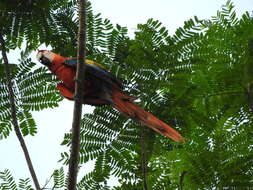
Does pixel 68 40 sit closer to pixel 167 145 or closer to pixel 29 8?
pixel 29 8

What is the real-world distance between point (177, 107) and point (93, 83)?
3.08ft

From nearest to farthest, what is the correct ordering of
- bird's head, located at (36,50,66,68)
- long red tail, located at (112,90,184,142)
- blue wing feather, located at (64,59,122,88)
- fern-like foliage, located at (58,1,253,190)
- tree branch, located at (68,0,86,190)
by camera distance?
tree branch, located at (68,0,86,190)
long red tail, located at (112,90,184,142)
fern-like foliage, located at (58,1,253,190)
blue wing feather, located at (64,59,122,88)
bird's head, located at (36,50,66,68)

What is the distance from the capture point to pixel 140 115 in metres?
3.60

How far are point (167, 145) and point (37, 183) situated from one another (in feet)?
5.31

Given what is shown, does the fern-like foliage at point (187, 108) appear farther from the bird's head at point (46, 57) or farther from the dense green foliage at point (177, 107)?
the bird's head at point (46, 57)

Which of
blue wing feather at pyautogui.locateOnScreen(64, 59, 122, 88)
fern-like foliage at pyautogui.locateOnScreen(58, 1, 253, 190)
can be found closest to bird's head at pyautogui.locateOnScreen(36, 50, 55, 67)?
blue wing feather at pyautogui.locateOnScreen(64, 59, 122, 88)

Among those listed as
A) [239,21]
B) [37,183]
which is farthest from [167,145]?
[37,183]

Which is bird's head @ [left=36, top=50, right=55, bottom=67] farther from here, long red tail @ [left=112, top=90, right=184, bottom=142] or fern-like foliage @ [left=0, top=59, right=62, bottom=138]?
long red tail @ [left=112, top=90, right=184, bottom=142]

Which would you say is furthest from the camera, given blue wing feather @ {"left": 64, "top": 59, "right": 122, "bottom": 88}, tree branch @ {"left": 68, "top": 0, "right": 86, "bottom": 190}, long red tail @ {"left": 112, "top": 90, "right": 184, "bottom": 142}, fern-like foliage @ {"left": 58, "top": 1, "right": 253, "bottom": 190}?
blue wing feather @ {"left": 64, "top": 59, "right": 122, "bottom": 88}

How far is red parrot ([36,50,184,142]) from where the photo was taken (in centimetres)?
390

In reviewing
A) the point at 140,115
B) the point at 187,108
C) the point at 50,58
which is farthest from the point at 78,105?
the point at 50,58

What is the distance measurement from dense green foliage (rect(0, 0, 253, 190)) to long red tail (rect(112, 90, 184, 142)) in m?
0.13

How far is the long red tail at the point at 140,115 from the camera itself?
335cm

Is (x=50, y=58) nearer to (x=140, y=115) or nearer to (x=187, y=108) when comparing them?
(x=140, y=115)
